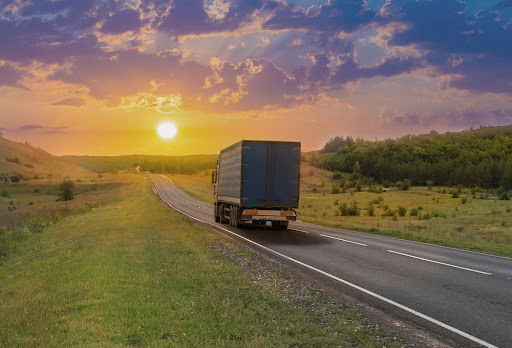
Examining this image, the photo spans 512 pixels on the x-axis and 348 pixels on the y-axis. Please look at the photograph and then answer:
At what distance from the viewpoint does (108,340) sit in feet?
19.6

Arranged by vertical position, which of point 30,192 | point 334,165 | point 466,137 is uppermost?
point 466,137

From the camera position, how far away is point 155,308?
746 cm

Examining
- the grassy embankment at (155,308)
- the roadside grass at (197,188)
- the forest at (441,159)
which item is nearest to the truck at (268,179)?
the grassy embankment at (155,308)

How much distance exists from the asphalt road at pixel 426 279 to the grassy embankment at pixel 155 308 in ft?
4.47

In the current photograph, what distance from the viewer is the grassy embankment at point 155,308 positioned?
241 inches

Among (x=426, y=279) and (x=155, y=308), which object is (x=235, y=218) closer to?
(x=426, y=279)

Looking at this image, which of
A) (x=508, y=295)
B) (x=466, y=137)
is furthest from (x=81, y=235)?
(x=466, y=137)

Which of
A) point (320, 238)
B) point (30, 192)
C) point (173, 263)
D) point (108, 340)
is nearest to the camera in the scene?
point (108, 340)

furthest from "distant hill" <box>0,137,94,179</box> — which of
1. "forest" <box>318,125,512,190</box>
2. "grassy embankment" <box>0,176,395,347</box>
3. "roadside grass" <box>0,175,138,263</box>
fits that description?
"grassy embankment" <box>0,176,395,347</box>

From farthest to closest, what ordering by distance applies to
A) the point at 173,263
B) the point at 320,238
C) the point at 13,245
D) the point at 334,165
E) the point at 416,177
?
the point at 334,165 < the point at 416,177 < the point at 13,245 < the point at 320,238 < the point at 173,263

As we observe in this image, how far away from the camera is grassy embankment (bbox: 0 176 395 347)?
6.13 metres

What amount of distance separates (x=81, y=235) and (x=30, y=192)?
265 feet

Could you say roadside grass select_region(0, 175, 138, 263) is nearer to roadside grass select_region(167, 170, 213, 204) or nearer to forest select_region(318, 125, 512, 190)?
roadside grass select_region(167, 170, 213, 204)

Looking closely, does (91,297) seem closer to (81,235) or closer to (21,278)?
(21,278)
